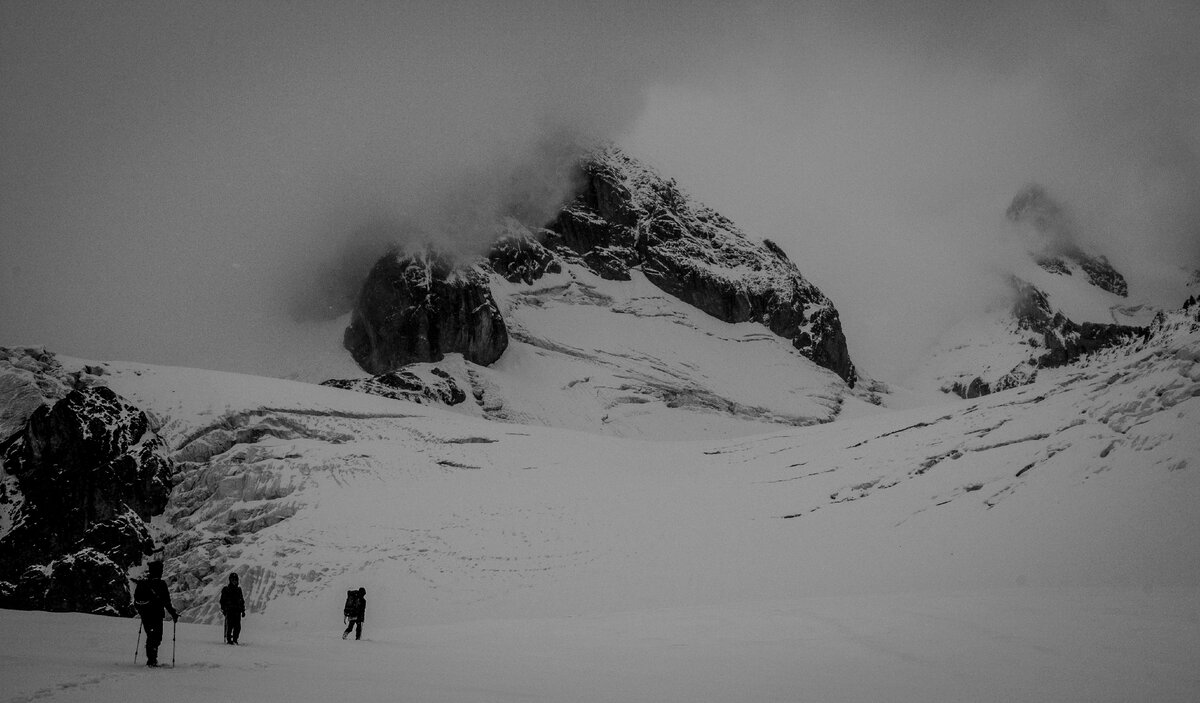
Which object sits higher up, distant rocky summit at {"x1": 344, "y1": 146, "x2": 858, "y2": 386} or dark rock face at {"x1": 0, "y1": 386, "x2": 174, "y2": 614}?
distant rocky summit at {"x1": 344, "y1": 146, "x2": 858, "y2": 386}

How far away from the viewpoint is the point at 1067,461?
17906 mm

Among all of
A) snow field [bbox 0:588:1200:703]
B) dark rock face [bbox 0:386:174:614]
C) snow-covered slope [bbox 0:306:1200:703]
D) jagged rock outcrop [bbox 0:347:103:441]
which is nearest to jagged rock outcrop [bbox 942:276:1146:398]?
snow-covered slope [bbox 0:306:1200:703]

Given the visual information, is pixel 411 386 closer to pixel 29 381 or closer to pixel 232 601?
pixel 29 381

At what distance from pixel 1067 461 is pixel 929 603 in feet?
26.3

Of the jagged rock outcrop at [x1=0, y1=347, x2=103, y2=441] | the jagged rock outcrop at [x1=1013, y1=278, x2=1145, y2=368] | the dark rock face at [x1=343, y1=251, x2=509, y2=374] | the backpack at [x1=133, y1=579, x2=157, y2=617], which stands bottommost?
the backpack at [x1=133, y1=579, x2=157, y2=617]

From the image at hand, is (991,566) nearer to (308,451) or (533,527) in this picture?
(533,527)

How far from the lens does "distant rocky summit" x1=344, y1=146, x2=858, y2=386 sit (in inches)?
3836

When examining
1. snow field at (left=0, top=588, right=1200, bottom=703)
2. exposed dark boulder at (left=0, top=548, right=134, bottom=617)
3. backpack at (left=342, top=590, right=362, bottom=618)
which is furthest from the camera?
exposed dark boulder at (left=0, top=548, right=134, bottom=617)

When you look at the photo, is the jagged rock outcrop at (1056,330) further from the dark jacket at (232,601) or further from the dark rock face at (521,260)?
the dark jacket at (232,601)

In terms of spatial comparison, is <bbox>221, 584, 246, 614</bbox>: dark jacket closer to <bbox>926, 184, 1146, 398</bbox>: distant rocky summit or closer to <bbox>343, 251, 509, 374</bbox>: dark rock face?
<bbox>343, 251, 509, 374</bbox>: dark rock face

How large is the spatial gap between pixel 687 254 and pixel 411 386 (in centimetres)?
6957

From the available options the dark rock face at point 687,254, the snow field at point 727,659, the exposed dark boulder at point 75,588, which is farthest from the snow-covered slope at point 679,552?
the dark rock face at point 687,254

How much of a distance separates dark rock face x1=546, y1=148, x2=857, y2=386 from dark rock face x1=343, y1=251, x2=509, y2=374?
1091 inches

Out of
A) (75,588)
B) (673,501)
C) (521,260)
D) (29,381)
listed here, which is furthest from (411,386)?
(673,501)
